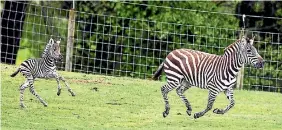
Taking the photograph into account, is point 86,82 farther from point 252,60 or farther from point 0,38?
point 252,60

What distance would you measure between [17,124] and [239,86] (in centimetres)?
855

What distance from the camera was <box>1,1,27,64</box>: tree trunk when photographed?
24.5 metres

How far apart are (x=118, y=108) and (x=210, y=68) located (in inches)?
126

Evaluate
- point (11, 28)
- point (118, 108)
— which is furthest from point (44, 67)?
point (11, 28)

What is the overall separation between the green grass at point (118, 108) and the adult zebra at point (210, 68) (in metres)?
1.04

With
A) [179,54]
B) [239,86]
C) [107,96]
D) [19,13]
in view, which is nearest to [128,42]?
[19,13]

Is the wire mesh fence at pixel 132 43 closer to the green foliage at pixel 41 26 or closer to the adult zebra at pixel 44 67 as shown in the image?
the green foliage at pixel 41 26

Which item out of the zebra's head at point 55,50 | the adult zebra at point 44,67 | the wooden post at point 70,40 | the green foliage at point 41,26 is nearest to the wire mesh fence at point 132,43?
the green foliage at point 41,26

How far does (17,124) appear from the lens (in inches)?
595

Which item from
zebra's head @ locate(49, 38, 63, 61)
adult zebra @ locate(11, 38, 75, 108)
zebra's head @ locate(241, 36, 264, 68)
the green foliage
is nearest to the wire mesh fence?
the green foliage

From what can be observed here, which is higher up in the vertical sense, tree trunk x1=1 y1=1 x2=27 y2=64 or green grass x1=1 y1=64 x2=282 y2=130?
tree trunk x1=1 y1=1 x2=27 y2=64

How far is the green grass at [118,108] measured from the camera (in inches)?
619

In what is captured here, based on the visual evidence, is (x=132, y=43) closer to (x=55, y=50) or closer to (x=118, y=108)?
(x=118, y=108)

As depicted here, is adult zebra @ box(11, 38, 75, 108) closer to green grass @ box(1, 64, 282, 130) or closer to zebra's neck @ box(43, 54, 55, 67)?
zebra's neck @ box(43, 54, 55, 67)
